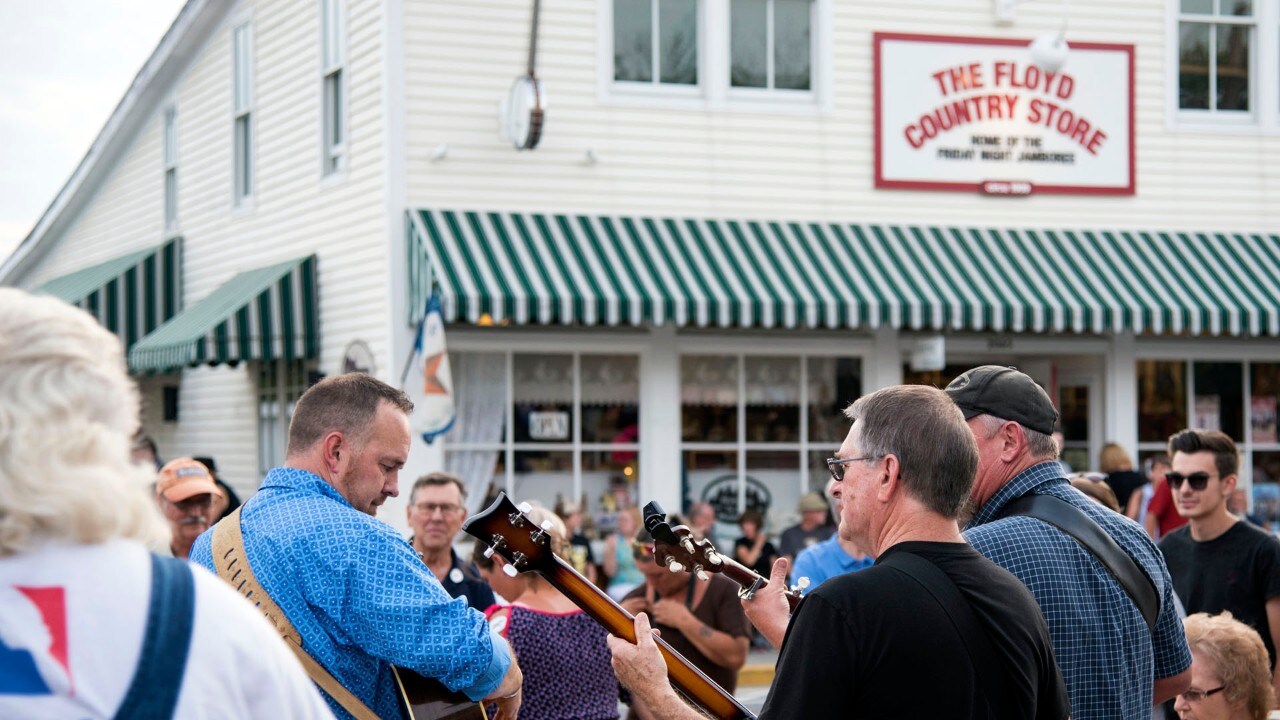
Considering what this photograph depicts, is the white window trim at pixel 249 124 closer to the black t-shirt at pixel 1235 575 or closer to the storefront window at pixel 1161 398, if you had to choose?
the storefront window at pixel 1161 398

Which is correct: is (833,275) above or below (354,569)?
above

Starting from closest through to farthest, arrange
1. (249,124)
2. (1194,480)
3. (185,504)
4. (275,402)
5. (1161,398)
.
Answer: (1194,480) → (185,504) → (1161,398) → (275,402) → (249,124)

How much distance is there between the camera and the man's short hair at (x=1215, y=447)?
6504 millimetres

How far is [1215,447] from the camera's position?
6.57 meters

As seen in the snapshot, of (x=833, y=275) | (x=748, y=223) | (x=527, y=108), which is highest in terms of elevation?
(x=527, y=108)

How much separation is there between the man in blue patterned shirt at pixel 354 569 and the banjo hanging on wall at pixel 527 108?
8.16 m

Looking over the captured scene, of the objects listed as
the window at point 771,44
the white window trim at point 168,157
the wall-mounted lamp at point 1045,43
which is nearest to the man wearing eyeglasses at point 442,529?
the window at point 771,44

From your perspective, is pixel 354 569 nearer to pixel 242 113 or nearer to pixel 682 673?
pixel 682 673

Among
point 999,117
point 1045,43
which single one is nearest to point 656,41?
point 999,117

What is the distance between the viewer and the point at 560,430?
1270 centimetres

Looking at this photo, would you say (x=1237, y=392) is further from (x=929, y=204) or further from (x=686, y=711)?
(x=686, y=711)

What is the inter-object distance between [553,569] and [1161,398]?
11216 mm

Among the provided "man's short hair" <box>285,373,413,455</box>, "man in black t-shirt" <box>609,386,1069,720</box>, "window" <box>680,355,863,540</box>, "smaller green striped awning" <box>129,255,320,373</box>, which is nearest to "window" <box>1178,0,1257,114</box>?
"window" <box>680,355,863,540</box>

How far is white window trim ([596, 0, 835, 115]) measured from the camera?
41.0 feet
